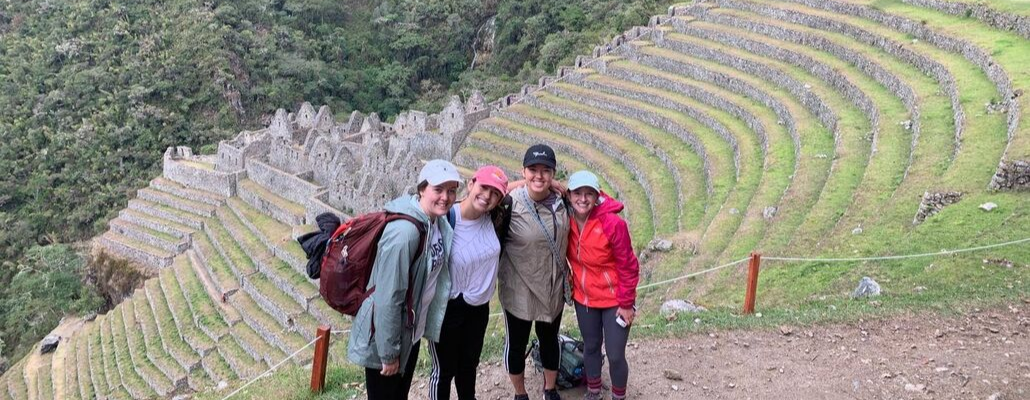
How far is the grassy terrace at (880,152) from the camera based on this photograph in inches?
407

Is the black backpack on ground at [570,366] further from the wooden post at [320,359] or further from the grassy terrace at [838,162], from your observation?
the grassy terrace at [838,162]

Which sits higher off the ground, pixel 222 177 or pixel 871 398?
pixel 871 398

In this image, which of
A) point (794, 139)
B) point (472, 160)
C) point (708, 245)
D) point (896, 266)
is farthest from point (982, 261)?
point (472, 160)

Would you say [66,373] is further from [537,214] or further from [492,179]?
[492,179]

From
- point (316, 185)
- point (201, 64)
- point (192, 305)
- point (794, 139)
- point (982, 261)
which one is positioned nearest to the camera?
point (982, 261)

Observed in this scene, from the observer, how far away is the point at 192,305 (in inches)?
739

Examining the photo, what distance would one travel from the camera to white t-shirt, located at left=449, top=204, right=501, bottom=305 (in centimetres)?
455

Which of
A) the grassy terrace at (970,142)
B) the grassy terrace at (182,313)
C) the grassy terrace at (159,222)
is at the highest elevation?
the grassy terrace at (970,142)

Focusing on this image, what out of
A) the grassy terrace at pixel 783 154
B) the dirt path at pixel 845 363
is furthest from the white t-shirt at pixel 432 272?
the grassy terrace at pixel 783 154

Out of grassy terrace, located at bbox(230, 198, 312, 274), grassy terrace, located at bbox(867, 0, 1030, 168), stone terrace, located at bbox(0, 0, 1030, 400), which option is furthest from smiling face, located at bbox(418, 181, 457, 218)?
grassy terrace, located at bbox(230, 198, 312, 274)

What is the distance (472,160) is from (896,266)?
14.7m

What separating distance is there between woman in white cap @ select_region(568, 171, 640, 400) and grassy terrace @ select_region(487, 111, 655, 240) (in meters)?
9.20

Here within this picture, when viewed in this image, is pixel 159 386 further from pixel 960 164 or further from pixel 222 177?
pixel 960 164

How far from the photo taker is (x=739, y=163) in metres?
15.4
